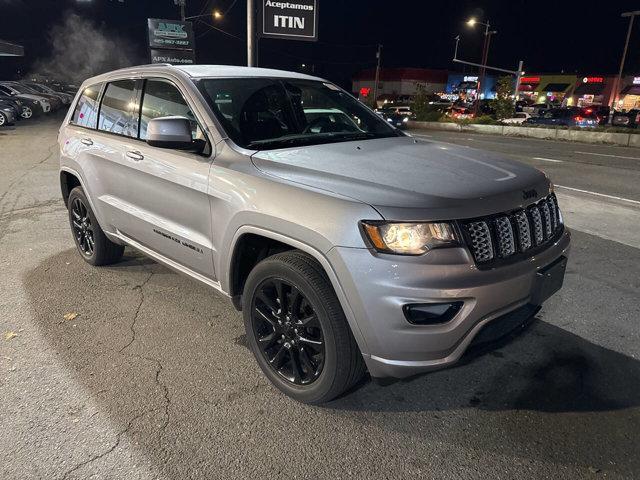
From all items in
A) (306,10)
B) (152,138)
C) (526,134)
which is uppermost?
(306,10)

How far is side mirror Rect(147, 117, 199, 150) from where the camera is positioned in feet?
9.98

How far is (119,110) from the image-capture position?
13.8 ft

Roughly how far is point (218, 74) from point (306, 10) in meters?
10.9

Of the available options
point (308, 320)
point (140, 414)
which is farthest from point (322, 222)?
point (140, 414)

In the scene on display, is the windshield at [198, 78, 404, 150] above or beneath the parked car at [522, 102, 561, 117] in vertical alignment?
above

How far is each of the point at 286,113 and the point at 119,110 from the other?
1515 mm

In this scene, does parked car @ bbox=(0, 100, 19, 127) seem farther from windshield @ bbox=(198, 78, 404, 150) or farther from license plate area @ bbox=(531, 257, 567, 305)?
license plate area @ bbox=(531, 257, 567, 305)

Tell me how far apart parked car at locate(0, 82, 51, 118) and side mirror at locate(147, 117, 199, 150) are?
24373 millimetres

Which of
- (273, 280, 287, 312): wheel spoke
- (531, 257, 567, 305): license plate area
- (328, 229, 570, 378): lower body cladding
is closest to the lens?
(328, 229, 570, 378): lower body cladding

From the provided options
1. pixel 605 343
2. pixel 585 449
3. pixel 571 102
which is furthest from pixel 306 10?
pixel 571 102

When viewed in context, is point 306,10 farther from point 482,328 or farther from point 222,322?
point 482,328

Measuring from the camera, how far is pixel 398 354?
237 cm

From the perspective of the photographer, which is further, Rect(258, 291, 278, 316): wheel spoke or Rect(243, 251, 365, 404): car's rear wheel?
Rect(258, 291, 278, 316): wheel spoke

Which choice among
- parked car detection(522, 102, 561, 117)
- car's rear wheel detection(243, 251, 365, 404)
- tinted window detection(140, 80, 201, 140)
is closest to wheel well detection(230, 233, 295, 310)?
car's rear wheel detection(243, 251, 365, 404)
